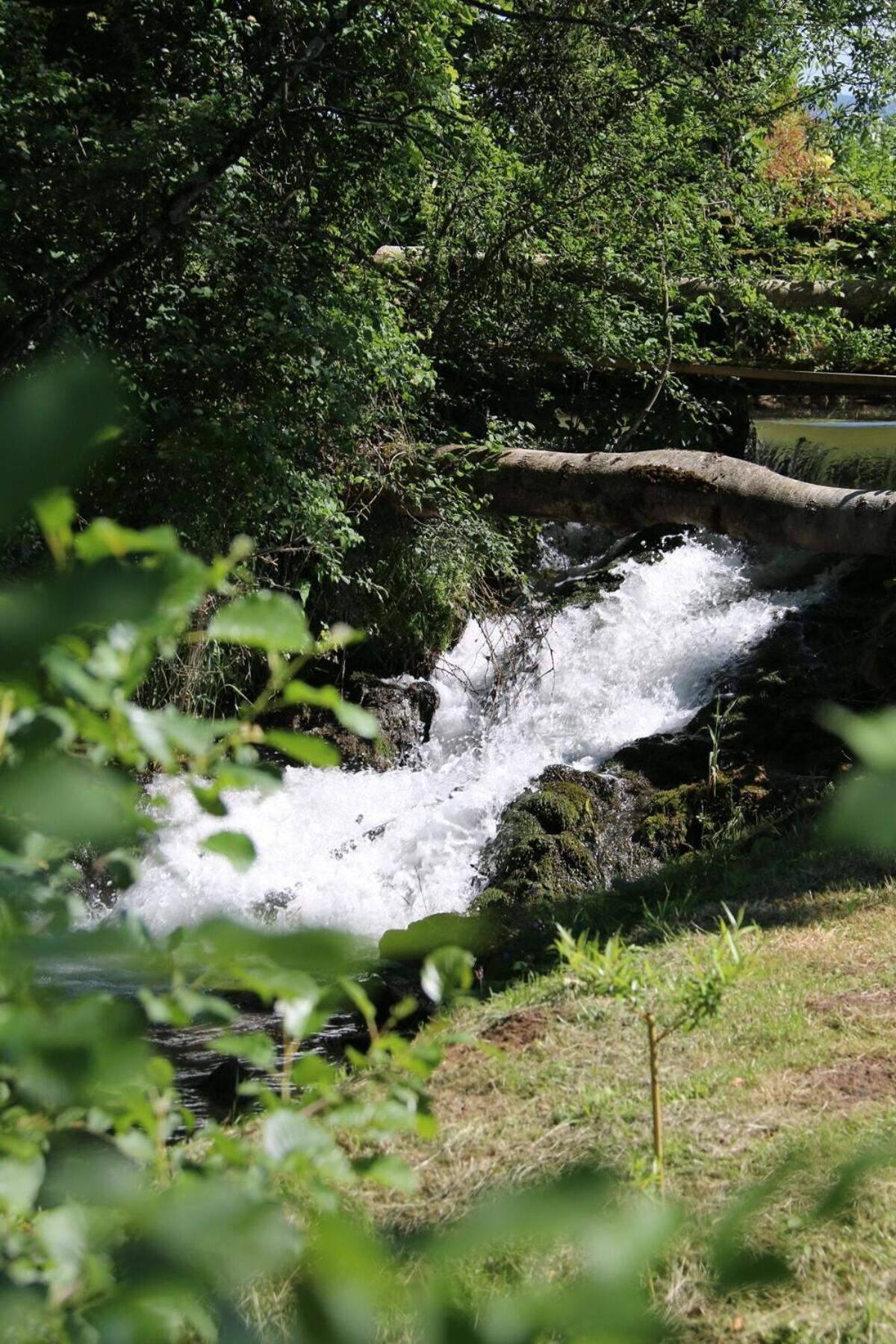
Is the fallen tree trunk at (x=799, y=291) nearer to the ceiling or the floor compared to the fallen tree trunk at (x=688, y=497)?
nearer to the ceiling

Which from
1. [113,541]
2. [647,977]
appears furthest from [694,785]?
[113,541]

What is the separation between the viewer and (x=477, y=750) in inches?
341

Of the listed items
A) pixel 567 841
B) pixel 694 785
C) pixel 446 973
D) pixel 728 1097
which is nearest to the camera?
pixel 446 973

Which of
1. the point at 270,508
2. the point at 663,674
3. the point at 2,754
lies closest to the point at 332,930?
the point at 2,754

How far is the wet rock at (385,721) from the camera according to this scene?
28.5 ft

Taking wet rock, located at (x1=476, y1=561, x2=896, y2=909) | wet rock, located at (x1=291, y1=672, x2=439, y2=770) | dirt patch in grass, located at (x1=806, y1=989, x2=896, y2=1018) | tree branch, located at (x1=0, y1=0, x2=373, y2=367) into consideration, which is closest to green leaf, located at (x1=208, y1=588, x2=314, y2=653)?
dirt patch in grass, located at (x1=806, y1=989, x2=896, y2=1018)

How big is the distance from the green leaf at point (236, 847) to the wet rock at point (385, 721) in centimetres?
760

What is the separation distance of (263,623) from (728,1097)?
2.98 meters

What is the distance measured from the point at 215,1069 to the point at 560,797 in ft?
10.3

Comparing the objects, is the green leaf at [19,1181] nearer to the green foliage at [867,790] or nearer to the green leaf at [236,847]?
the green leaf at [236,847]

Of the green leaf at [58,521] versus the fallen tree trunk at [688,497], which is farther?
the fallen tree trunk at [688,497]

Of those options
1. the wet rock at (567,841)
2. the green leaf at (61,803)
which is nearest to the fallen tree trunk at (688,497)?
the wet rock at (567,841)

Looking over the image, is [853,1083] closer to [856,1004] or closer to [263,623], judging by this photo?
[856,1004]

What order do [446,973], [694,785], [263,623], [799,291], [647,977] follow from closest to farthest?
[263,623]
[446,973]
[647,977]
[694,785]
[799,291]
